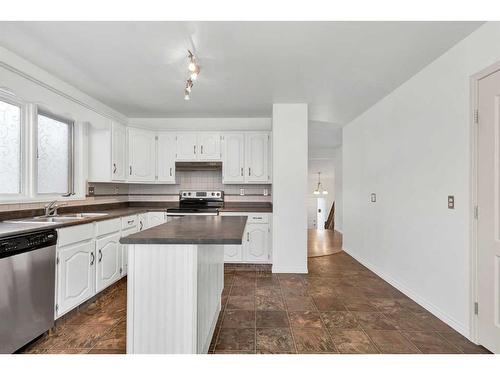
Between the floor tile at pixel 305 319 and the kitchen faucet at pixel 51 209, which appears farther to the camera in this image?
the kitchen faucet at pixel 51 209

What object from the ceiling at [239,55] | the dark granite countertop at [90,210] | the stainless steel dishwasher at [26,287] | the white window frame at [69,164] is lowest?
the stainless steel dishwasher at [26,287]

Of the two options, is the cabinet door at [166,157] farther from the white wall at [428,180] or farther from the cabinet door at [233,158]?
the white wall at [428,180]

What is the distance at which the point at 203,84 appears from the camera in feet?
10.0

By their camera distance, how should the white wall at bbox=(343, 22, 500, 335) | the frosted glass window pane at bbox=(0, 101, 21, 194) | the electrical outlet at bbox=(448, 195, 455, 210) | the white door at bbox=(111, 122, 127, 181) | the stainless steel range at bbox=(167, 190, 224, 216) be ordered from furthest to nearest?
the stainless steel range at bbox=(167, 190, 224, 216) < the white door at bbox=(111, 122, 127, 181) < the frosted glass window pane at bbox=(0, 101, 21, 194) < the electrical outlet at bbox=(448, 195, 455, 210) < the white wall at bbox=(343, 22, 500, 335)

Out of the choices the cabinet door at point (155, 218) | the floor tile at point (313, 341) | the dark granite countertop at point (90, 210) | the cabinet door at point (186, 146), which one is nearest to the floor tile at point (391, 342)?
the floor tile at point (313, 341)

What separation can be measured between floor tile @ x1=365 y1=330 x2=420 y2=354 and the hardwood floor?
2441 millimetres

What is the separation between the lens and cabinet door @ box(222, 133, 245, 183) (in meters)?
4.22

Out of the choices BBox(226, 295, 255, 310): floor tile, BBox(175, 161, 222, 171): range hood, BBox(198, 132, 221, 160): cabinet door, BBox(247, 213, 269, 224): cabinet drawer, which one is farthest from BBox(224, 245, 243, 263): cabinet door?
BBox(198, 132, 221, 160): cabinet door

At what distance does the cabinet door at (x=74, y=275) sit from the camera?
87.9 inches

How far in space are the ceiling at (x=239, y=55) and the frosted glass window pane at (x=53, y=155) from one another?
587 mm

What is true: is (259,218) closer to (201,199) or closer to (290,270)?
(290,270)

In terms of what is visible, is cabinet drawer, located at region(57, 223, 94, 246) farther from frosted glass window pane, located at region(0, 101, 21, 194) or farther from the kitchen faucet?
frosted glass window pane, located at region(0, 101, 21, 194)

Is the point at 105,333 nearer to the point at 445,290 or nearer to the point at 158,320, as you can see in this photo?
the point at 158,320

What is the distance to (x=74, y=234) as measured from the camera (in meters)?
2.39
